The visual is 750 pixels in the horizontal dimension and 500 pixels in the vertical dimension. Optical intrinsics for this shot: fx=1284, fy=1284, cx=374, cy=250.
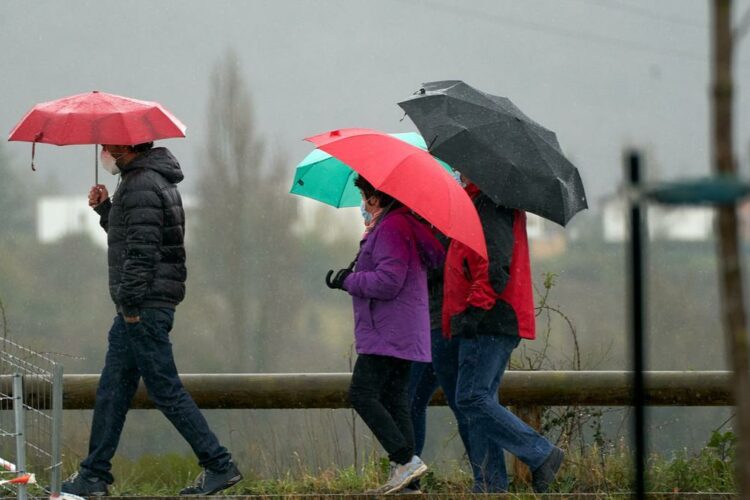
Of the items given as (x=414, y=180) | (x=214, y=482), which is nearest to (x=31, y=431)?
(x=214, y=482)

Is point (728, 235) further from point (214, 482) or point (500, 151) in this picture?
point (214, 482)

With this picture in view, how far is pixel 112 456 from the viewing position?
5.01m

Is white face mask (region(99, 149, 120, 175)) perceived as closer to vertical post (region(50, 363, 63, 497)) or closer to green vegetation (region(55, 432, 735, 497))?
vertical post (region(50, 363, 63, 497))

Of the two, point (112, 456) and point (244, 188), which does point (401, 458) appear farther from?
point (244, 188)

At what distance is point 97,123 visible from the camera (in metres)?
4.93

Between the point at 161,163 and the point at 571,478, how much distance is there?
207 cm

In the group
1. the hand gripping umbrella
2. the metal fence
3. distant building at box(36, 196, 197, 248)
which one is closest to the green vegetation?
the metal fence

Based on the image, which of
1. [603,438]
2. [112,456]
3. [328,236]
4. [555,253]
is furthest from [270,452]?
[328,236]

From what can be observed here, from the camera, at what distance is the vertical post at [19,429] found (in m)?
4.11

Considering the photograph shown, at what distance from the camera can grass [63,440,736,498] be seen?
5.13m

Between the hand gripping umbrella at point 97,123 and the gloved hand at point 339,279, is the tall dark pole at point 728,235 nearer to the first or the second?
the gloved hand at point 339,279

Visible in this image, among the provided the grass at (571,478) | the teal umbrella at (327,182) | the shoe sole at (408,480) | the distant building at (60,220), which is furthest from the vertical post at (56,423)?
the distant building at (60,220)

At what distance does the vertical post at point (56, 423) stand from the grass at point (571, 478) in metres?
0.99

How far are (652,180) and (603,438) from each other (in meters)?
3.63
